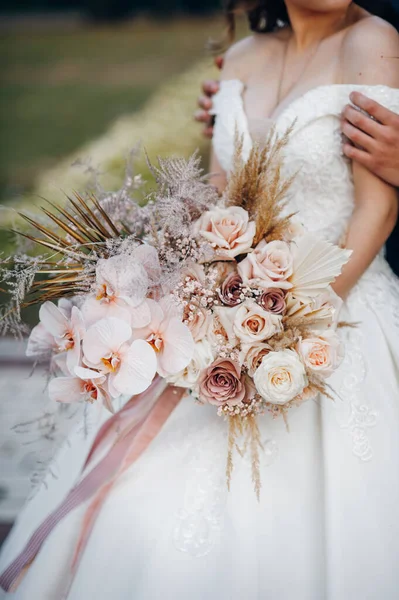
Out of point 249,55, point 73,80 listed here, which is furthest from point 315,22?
point 73,80

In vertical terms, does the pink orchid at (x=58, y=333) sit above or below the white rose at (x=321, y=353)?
→ below

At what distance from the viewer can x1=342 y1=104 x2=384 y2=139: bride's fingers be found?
1669 mm

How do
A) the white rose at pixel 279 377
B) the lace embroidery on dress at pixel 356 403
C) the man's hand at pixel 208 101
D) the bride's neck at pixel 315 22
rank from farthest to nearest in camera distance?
1. the man's hand at pixel 208 101
2. the bride's neck at pixel 315 22
3. the lace embroidery on dress at pixel 356 403
4. the white rose at pixel 279 377

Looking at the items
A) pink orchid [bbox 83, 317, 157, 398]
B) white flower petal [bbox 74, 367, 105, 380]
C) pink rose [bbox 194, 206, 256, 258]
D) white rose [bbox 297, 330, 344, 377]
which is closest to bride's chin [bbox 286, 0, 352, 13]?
pink rose [bbox 194, 206, 256, 258]

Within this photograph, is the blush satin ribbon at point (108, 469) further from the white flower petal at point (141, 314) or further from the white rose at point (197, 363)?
the white flower petal at point (141, 314)

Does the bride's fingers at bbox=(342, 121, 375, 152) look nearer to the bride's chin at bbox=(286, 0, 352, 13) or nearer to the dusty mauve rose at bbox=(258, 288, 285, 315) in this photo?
the bride's chin at bbox=(286, 0, 352, 13)

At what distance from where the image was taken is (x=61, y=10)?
17453mm

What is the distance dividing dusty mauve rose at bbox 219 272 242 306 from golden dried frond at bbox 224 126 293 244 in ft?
0.36

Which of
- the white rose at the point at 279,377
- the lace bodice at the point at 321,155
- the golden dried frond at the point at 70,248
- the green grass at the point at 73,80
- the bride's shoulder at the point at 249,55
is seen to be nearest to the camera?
the white rose at the point at 279,377

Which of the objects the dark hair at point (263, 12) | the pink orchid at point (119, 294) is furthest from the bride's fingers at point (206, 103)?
the pink orchid at point (119, 294)

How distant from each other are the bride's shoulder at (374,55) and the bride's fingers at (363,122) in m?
0.09

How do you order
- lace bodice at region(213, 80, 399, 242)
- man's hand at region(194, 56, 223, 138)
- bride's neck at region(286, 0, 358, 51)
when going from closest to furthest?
lace bodice at region(213, 80, 399, 242), bride's neck at region(286, 0, 358, 51), man's hand at region(194, 56, 223, 138)

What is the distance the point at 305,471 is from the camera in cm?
153

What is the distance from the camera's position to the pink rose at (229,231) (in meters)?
1.39
